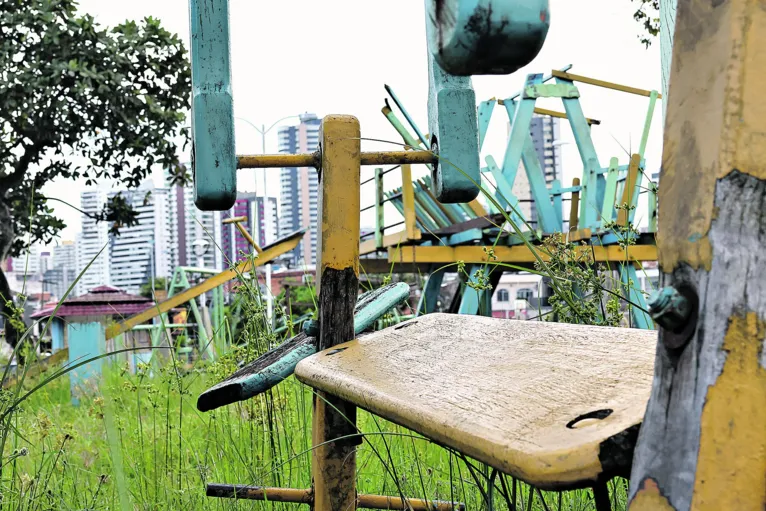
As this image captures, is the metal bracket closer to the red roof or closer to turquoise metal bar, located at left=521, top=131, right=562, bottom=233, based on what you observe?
turquoise metal bar, located at left=521, top=131, right=562, bottom=233

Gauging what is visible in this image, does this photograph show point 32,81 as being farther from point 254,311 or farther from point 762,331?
point 762,331

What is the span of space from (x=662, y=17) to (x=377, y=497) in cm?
149

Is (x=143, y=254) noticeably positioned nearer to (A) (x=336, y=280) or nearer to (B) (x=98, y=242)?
(B) (x=98, y=242)

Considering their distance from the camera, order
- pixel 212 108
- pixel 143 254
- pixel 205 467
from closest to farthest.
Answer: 1. pixel 212 108
2. pixel 205 467
3. pixel 143 254

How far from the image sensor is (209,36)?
1.37m

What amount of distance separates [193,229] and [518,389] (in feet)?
101

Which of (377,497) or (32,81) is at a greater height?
(32,81)

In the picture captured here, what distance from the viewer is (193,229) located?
100 ft

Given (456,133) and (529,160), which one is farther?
(529,160)

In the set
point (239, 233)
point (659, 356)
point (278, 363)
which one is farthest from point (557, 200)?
point (659, 356)

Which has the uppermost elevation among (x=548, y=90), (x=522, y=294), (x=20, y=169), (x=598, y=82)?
(x=598, y=82)

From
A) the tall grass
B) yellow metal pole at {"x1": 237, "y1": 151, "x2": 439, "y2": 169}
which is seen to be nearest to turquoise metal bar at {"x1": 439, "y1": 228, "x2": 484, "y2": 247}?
the tall grass

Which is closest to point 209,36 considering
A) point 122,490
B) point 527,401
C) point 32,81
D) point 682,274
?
point 122,490

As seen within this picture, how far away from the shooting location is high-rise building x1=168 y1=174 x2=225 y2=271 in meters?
2.21
